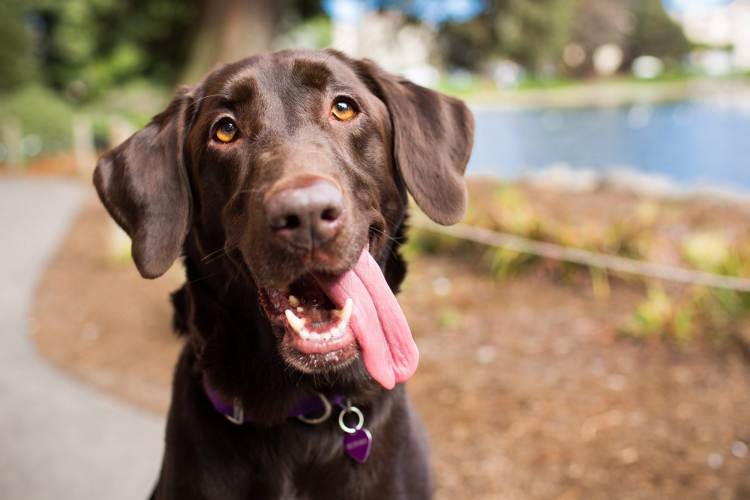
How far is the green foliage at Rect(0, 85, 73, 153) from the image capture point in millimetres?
16656

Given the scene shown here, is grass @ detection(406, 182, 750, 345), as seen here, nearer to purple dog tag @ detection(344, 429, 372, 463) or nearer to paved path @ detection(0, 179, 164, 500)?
purple dog tag @ detection(344, 429, 372, 463)

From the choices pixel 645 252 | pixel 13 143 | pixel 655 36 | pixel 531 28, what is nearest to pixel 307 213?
pixel 645 252

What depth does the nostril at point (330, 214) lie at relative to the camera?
177 cm

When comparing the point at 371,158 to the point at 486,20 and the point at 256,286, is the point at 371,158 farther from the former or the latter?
the point at 486,20

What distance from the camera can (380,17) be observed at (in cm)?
1173

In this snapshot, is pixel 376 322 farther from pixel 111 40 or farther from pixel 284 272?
pixel 111 40

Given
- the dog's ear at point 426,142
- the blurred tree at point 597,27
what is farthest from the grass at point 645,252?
the blurred tree at point 597,27

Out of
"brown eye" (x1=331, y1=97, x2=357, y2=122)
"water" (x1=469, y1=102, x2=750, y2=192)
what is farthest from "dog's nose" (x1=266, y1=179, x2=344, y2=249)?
"water" (x1=469, y1=102, x2=750, y2=192)

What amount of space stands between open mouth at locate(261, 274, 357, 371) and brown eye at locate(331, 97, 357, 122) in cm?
57

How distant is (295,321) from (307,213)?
1.25 ft

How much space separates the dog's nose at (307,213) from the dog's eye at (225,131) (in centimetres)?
57

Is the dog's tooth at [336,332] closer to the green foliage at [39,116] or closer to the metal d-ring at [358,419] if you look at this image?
the metal d-ring at [358,419]

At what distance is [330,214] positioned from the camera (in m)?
1.79

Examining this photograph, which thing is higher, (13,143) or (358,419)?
(358,419)
